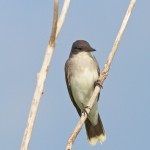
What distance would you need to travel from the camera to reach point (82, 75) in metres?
9.98

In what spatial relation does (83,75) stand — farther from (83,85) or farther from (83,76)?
(83,85)

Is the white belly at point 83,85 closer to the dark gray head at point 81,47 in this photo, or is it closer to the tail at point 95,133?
the dark gray head at point 81,47

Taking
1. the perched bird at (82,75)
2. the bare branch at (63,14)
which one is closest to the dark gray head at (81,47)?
the perched bird at (82,75)

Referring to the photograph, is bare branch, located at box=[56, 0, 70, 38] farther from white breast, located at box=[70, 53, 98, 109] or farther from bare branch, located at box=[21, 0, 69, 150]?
white breast, located at box=[70, 53, 98, 109]

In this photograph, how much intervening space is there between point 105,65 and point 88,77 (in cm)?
358

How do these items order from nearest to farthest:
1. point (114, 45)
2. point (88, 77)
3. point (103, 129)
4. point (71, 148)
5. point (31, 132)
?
point (31, 132)
point (71, 148)
point (114, 45)
point (88, 77)
point (103, 129)


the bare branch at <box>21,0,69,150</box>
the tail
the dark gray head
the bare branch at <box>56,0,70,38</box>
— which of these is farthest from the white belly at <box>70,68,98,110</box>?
the bare branch at <box>21,0,69,150</box>

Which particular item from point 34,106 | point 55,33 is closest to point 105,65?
point 55,33

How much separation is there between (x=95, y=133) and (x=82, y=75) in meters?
1.50

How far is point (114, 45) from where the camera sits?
5.93 metres

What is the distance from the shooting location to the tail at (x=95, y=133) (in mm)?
10586

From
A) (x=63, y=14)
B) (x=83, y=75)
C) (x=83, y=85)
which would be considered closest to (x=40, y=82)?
(x=63, y=14)

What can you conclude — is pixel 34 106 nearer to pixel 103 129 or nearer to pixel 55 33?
pixel 55 33

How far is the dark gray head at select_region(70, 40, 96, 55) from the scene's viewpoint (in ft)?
32.8
